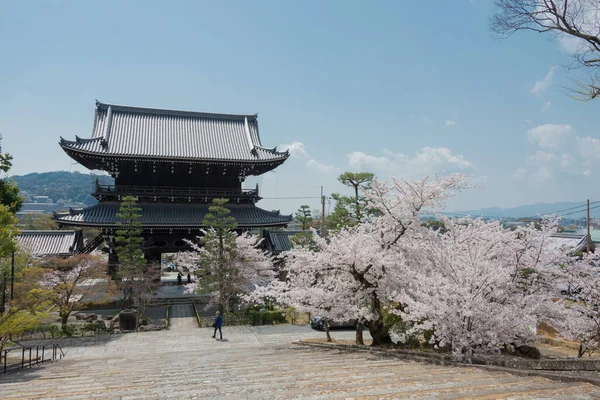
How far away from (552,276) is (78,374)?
50.9 feet

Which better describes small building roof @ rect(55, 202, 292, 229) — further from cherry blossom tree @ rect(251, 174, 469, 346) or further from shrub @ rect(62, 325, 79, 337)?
cherry blossom tree @ rect(251, 174, 469, 346)

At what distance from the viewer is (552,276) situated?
538 inches

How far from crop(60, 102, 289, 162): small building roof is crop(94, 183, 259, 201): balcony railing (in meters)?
2.36

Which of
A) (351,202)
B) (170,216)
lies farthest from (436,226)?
(170,216)

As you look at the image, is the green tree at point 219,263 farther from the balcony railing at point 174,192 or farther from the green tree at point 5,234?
the green tree at point 5,234

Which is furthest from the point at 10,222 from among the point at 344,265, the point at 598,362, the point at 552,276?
the point at 552,276

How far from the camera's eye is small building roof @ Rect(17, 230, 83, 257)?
77.5 feet

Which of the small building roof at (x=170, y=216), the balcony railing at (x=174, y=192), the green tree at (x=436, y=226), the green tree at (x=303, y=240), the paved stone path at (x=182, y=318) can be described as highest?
the balcony railing at (x=174, y=192)

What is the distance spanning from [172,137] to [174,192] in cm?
480

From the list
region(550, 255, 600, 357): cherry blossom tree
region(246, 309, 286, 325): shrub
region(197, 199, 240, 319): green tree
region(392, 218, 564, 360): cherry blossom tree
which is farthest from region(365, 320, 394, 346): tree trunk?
region(197, 199, 240, 319): green tree

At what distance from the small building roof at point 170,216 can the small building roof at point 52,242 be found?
6.25 ft

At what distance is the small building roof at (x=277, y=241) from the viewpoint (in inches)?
1088

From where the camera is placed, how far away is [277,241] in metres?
28.4

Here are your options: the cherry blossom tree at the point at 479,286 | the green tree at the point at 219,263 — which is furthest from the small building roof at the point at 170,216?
the cherry blossom tree at the point at 479,286
